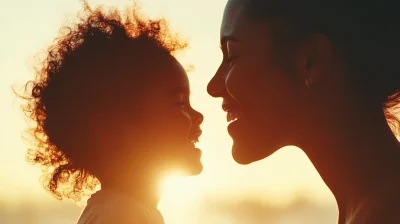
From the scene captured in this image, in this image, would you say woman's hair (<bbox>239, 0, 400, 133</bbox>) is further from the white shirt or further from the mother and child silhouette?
the white shirt

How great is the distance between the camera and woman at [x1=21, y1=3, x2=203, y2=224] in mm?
3078

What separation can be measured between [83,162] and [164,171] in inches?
18.4

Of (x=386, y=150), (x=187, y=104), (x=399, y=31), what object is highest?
(x=187, y=104)

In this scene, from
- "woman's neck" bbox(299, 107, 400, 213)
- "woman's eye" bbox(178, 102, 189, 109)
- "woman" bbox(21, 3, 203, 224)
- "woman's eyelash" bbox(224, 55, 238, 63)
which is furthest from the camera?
"woman's eye" bbox(178, 102, 189, 109)

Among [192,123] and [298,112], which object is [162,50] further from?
[298,112]

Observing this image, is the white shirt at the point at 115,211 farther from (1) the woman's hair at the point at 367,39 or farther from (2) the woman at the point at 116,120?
(1) the woman's hair at the point at 367,39

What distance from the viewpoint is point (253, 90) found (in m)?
1.53

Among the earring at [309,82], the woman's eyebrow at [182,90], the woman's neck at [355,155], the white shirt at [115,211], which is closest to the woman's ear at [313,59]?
the earring at [309,82]

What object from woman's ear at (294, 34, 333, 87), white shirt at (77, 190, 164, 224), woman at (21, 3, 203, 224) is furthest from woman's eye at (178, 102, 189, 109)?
woman's ear at (294, 34, 333, 87)

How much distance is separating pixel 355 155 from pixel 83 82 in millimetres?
2157

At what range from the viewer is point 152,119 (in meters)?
3.18

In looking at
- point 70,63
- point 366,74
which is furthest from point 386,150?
point 70,63

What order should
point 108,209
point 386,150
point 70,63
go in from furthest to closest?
1. point 70,63
2. point 108,209
3. point 386,150

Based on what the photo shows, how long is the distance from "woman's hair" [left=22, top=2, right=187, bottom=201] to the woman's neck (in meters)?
1.91
